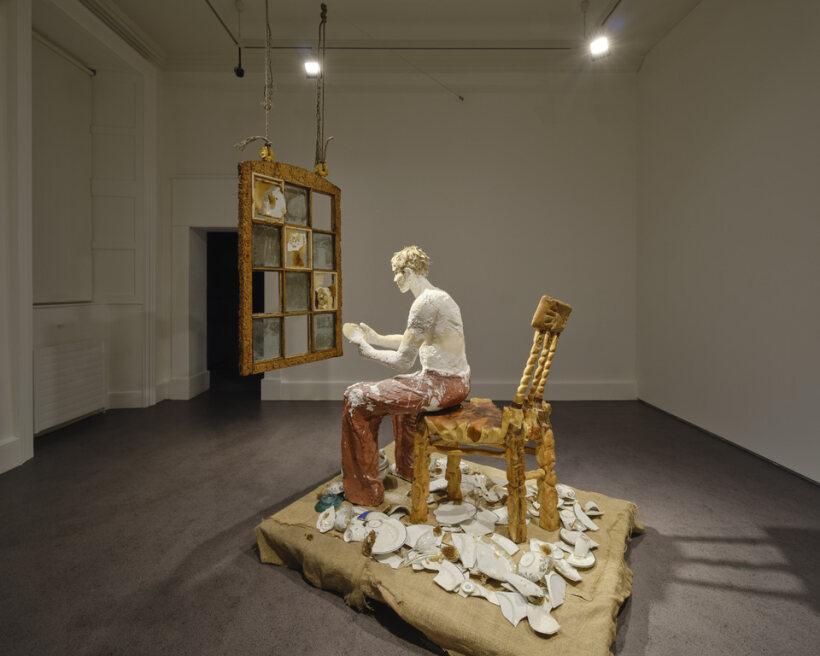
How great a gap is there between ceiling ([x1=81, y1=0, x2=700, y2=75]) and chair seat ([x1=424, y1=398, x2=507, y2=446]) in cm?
408

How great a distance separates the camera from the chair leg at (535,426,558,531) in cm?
201

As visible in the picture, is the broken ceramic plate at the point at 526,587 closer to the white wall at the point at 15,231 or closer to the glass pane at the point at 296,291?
the glass pane at the point at 296,291

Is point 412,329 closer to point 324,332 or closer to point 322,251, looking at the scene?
point 324,332

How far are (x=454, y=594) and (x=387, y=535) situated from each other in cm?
40

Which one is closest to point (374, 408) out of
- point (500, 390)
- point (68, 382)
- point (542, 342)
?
point (542, 342)

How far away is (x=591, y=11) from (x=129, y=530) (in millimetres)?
5653

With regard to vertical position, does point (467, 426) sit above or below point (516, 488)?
above

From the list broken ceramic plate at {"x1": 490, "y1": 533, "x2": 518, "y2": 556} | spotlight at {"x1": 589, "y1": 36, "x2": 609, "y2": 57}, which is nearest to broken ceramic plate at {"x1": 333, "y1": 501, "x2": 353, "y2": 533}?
broken ceramic plate at {"x1": 490, "y1": 533, "x2": 518, "y2": 556}

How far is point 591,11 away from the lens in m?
4.30

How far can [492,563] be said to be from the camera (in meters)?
1.70

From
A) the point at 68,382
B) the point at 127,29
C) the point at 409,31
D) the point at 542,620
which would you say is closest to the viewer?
the point at 542,620

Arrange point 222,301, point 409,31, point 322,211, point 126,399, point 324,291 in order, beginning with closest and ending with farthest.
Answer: point 324,291, point 409,31, point 126,399, point 322,211, point 222,301

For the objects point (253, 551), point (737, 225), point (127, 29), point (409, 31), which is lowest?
point (253, 551)

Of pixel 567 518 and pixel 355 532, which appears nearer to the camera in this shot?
pixel 355 532
